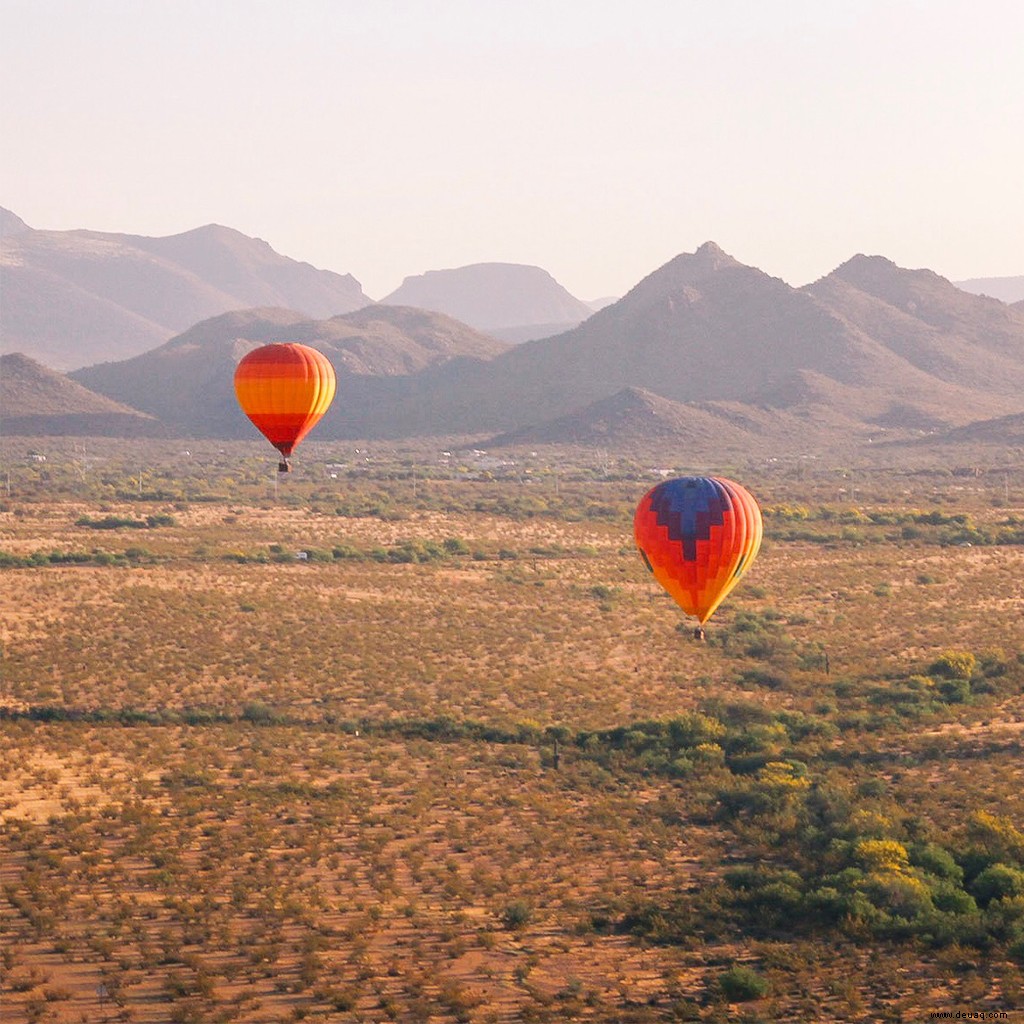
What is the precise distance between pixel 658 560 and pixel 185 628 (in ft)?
56.3

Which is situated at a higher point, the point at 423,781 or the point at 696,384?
the point at 696,384

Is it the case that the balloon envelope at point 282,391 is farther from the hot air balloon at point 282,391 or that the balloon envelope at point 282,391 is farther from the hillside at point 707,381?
the hillside at point 707,381

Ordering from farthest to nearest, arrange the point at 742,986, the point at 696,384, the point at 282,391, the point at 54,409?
1. the point at 696,384
2. the point at 54,409
3. the point at 282,391
4. the point at 742,986

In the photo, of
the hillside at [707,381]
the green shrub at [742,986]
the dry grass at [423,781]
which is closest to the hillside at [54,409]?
the hillside at [707,381]

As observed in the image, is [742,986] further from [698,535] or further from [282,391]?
[282,391]

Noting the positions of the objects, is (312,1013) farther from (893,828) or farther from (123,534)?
(123,534)

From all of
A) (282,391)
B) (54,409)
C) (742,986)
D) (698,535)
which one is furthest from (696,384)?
(742,986)

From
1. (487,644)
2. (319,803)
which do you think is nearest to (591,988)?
(319,803)

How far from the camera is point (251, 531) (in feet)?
230

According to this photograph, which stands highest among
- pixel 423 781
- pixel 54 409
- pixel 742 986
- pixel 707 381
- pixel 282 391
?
pixel 707 381

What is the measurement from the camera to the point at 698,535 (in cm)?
2986

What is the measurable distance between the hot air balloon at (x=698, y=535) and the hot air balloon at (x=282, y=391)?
587 inches

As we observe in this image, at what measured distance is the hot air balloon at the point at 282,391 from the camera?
4250 cm

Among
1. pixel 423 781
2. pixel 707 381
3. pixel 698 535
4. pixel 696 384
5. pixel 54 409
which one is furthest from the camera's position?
pixel 707 381
